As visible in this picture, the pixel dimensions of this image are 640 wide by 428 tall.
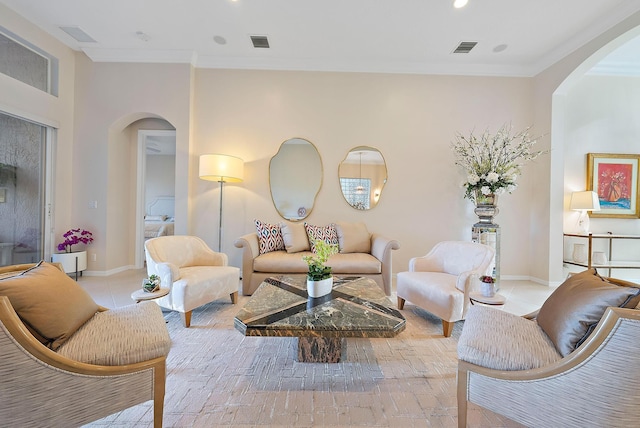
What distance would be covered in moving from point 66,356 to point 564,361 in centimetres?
196

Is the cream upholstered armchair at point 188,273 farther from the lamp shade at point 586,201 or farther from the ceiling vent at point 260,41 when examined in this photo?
the lamp shade at point 586,201

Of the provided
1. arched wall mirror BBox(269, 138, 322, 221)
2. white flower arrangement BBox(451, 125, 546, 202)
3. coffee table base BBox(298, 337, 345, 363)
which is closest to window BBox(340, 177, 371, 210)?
arched wall mirror BBox(269, 138, 322, 221)

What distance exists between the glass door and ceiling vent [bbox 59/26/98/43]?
4.24 feet

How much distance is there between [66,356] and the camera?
1092 mm

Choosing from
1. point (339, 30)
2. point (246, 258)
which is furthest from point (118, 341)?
point (339, 30)

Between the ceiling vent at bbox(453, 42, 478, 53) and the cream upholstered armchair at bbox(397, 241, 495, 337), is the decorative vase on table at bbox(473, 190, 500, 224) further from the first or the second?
the ceiling vent at bbox(453, 42, 478, 53)

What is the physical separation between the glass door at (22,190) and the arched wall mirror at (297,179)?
315 cm

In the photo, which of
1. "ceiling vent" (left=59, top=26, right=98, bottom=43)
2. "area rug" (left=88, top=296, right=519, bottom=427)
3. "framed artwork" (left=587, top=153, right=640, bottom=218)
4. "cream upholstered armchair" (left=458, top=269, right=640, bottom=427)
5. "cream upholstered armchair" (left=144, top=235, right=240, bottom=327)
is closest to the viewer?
"cream upholstered armchair" (left=458, top=269, right=640, bottom=427)

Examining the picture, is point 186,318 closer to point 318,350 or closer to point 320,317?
point 318,350

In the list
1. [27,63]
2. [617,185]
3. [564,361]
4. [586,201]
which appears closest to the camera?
[564,361]

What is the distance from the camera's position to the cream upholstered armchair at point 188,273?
7.60 feet

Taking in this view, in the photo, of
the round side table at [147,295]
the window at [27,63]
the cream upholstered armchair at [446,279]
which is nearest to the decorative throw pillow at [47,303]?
the round side table at [147,295]

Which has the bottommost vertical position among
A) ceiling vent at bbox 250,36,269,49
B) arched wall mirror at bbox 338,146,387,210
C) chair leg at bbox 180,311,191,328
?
chair leg at bbox 180,311,191,328

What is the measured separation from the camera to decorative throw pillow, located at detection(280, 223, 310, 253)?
3488 millimetres
